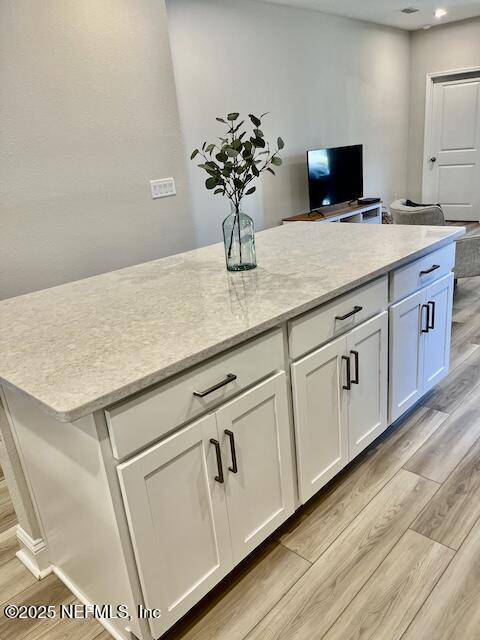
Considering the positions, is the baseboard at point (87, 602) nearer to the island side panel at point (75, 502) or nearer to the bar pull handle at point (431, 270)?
the island side panel at point (75, 502)

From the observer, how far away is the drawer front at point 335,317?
1.54 m

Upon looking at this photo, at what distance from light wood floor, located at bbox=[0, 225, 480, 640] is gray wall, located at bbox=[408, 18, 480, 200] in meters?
5.91

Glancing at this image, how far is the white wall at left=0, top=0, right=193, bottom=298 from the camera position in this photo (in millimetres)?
2355

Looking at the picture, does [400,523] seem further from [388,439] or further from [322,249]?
[322,249]

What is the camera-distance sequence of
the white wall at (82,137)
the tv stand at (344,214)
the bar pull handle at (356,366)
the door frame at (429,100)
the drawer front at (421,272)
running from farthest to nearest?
the door frame at (429,100)
the tv stand at (344,214)
the white wall at (82,137)
the drawer front at (421,272)
the bar pull handle at (356,366)

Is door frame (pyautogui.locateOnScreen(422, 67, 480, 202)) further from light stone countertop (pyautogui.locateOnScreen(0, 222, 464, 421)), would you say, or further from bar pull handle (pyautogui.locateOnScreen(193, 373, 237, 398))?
bar pull handle (pyautogui.locateOnScreen(193, 373, 237, 398))

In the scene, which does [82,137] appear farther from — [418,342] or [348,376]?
[418,342]

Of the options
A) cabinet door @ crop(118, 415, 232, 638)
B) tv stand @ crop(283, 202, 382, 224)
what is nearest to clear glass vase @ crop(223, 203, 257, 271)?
cabinet door @ crop(118, 415, 232, 638)

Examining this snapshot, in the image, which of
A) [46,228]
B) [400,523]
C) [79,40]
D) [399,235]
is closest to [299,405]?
[400,523]

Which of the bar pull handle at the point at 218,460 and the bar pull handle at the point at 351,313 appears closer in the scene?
the bar pull handle at the point at 218,460

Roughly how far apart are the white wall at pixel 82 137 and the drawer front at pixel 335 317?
162 cm

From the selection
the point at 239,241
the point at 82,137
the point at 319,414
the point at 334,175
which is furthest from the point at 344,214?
the point at 319,414

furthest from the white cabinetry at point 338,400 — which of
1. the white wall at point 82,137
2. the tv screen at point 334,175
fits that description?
the tv screen at point 334,175

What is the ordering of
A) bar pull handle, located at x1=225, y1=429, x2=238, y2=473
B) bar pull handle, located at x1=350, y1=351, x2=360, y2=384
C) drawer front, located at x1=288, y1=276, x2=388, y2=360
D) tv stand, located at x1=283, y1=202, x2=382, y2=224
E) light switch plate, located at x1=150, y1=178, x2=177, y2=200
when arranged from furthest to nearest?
tv stand, located at x1=283, y1=202, x2=382, y2=224, light switch plate, located at x1=150, y1=178, x2=177, y2=200, bar pull handle, located at x1=350, y1=351, x2=360, y2=384, drawer front, located at x1=288, y1=276, x2=388, y2=360, bar pull handle, located at x1=225, y1=429, x2=238, y2=473
